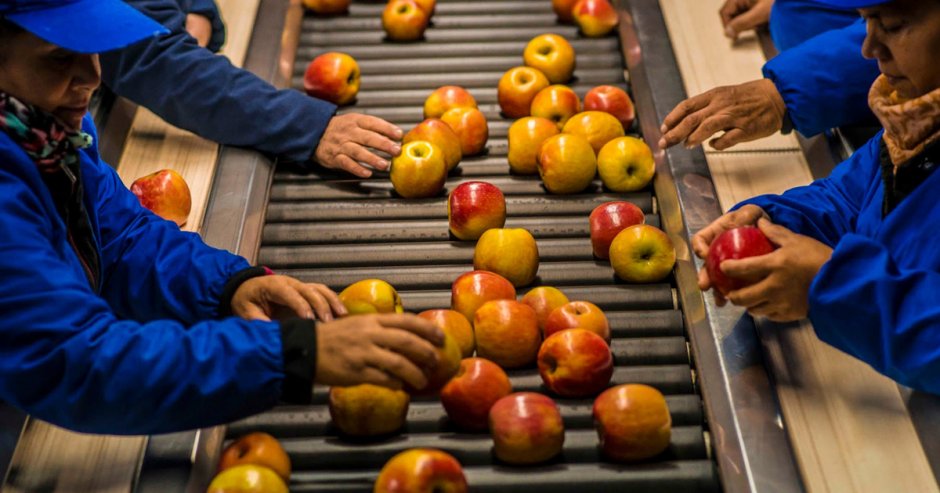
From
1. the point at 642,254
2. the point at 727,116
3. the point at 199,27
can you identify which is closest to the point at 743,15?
the point at 727,116

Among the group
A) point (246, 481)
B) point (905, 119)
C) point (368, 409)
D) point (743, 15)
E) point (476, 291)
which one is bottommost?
point (246, 481)

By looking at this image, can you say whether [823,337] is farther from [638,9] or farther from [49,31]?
[638,9]

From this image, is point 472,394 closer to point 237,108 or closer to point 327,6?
point 237,108

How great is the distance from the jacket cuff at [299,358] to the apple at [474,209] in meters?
0.87

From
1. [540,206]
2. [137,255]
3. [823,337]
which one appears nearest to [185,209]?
[137,255]

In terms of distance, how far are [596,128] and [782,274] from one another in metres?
0.99

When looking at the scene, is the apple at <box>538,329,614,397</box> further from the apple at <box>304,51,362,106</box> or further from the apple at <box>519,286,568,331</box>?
the apple at <box>304,51,362,106</box>

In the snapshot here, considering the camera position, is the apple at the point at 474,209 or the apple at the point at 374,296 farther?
the apple at the point at 474,209

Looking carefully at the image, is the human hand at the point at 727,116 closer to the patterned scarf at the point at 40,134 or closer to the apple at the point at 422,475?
the apple at the point at 422,475

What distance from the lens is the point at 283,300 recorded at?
2.03 meters

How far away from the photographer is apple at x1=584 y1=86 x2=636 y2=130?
9.57 ft

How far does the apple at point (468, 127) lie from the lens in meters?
2.85

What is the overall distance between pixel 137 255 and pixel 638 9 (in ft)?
6.38

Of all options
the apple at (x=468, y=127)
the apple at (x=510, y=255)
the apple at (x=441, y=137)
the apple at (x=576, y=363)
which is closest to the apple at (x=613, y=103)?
the apple at (x=468, y=127)
